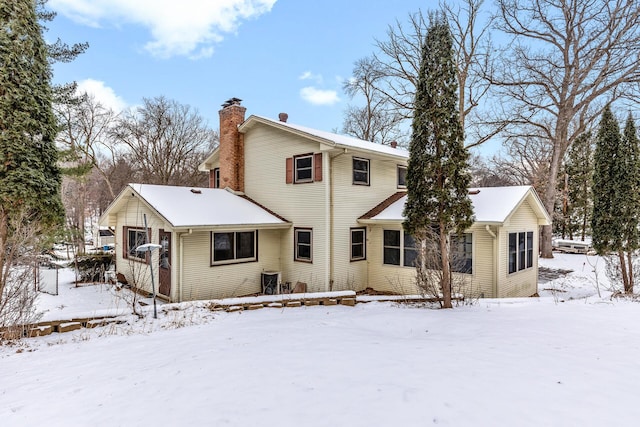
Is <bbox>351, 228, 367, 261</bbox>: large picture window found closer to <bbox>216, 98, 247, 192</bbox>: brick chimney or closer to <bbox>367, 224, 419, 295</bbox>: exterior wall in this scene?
<bbox>367, 224, 419, 295</bbox>: exterior wall

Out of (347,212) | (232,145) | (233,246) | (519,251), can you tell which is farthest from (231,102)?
(519,251)

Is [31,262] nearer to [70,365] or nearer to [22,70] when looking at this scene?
[70,365]

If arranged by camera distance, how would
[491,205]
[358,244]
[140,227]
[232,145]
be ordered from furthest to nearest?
[232,145], [358,244], [140,227], [491,205]

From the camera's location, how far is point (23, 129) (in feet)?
20.1

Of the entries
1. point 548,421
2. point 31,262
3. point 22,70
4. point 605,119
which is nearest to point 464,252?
point 605,119

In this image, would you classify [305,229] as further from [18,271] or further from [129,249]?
[18,271]

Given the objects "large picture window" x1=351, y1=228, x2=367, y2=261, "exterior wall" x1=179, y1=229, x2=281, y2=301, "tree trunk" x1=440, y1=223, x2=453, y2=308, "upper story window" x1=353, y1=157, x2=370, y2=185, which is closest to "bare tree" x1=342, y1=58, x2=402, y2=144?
"upper story window" x1=353, y1=157, x2=370, y2=185

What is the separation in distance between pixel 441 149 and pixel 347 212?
463cm

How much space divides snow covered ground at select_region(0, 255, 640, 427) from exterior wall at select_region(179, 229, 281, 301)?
366cm

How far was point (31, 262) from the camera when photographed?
621 cm

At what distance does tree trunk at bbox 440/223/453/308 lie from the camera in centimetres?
757

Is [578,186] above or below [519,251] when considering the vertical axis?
above

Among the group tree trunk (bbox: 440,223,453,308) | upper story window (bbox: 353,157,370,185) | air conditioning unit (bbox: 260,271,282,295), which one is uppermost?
upper story window (bbox: 353,157,370,185)

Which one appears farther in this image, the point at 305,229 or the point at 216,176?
the point at 216,176
